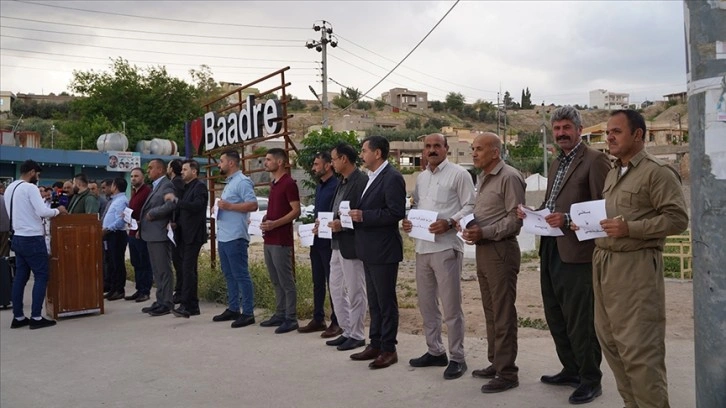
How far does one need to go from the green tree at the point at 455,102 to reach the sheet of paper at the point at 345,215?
4777 inches

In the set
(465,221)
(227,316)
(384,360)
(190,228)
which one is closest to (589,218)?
(465,221)

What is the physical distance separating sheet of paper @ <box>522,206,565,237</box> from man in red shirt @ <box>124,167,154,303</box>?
6.66 metres

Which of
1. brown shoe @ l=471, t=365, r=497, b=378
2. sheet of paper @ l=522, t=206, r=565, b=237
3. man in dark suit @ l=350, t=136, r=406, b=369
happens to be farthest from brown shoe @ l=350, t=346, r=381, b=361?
sheet of paper @ l=522, t=206, r=565, b=237

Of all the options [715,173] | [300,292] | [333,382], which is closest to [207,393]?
[333,382]

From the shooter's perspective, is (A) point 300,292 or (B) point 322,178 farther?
(A) point 300,292

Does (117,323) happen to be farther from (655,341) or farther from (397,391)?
(655,341)

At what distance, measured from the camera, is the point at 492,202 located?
5.07 meters

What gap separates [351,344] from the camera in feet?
21.3

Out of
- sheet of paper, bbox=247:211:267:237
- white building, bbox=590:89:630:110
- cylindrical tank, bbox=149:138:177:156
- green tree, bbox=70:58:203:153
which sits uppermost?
white building, bbox=590:89:630:110

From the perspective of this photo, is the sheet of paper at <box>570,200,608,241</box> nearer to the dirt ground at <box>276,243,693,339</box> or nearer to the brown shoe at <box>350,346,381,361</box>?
the brown shoe at <box>350,346,381,361</box>

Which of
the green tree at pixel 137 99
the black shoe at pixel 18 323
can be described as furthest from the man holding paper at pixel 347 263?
the green tree at pixel 137 99

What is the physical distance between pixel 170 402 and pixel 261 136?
4858mm

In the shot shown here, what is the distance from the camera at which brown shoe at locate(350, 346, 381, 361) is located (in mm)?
6016

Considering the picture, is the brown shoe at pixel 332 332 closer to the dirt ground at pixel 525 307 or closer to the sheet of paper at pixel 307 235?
the dirt ground at pixel 525 307
